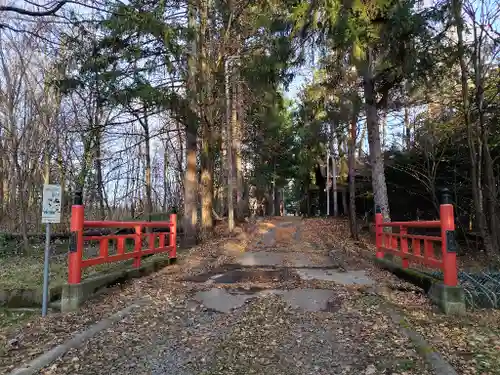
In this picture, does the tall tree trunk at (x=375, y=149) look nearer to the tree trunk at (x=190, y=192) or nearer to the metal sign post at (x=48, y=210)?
the tree trunk at (x=190, y=192)

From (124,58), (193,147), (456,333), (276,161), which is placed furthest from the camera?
(276,161)

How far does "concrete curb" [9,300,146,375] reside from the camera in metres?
4.20

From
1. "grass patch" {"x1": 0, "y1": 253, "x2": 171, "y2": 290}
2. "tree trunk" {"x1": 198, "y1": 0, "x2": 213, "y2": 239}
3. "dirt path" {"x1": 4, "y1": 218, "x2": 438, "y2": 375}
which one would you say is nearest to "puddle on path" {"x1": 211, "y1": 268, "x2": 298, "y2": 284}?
"dirt path" {"x1": 4, "y1": 218, "x2": 438, "y2": 375}

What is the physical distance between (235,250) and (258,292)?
21.7 ft

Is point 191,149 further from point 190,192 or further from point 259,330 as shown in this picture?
point 259,330

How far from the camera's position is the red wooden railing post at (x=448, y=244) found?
6.23m

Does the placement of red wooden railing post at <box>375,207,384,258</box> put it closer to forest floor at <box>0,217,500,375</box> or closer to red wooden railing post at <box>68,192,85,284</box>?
forest floor at <box>0,217,500,375</box>

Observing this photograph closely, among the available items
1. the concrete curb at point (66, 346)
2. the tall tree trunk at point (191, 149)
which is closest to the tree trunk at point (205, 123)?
the tall tree trunk at point (191, 149)

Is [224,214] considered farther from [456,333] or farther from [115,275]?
[456,333]

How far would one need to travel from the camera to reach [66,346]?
484cm

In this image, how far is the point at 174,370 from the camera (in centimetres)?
425

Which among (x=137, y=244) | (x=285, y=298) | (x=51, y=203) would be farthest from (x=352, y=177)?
(x=51, y=203)

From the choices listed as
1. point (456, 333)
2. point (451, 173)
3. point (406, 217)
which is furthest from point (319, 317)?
point (406, 217)

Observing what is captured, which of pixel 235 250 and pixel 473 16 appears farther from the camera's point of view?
pixel 235 250
